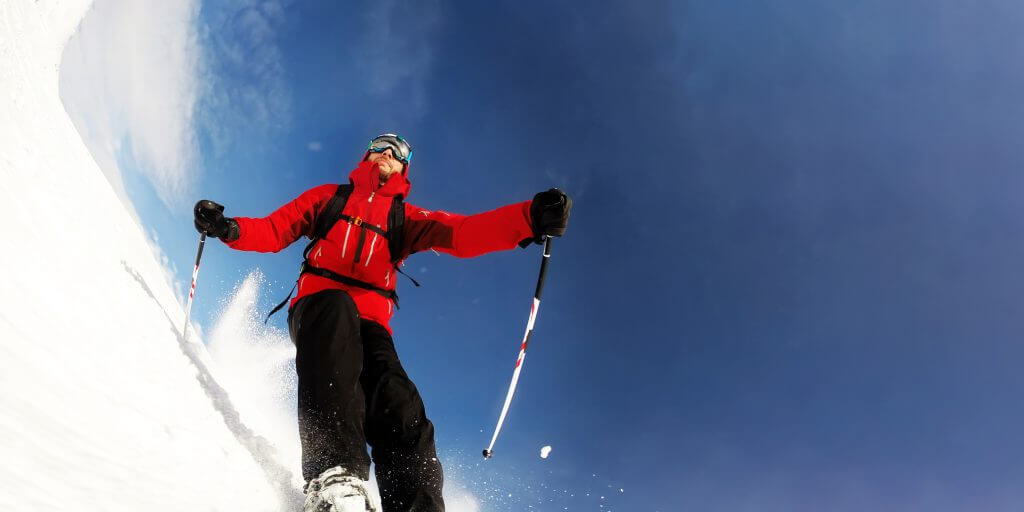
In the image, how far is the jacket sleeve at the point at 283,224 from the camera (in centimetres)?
462

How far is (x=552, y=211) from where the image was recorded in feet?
13.0

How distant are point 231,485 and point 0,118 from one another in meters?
3.99

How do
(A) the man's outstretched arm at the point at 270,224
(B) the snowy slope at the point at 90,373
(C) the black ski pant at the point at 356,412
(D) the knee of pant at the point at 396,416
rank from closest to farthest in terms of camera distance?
(B) the snowy slope at the point at 90,373, (C) the black ski pant at the point at 356,412, (D) the knee of pant at the point at 396,416, (A) the man's outstretched arm at the point at 270,224

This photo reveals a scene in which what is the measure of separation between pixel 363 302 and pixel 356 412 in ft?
4.38

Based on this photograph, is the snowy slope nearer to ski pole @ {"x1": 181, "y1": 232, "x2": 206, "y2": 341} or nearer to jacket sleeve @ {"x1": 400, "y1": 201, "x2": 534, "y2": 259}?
ski pole @ {"x1": 181, "y1": 232, "x2": 206, "y2": 341}

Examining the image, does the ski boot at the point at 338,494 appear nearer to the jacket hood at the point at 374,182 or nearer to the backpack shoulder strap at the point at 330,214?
the backpack shoulder strap at the point at 330,214

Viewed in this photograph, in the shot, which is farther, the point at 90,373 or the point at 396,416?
the point at 396,416

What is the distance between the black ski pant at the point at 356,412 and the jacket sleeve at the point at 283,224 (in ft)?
4.28

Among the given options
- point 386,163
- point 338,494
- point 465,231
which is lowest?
point 338,494

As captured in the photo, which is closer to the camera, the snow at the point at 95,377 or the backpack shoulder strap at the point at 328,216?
the snow at the point at 95,377

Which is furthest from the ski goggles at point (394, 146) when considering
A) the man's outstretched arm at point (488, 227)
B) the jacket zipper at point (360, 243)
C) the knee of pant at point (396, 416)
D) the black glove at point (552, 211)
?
the knee of pant at point (396, 416)

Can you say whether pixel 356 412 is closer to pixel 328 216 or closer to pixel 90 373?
pixel 90 373

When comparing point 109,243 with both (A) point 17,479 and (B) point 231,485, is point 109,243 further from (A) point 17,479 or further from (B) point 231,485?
(A) point 17,479

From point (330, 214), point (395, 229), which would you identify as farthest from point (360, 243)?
point (330, 214)
